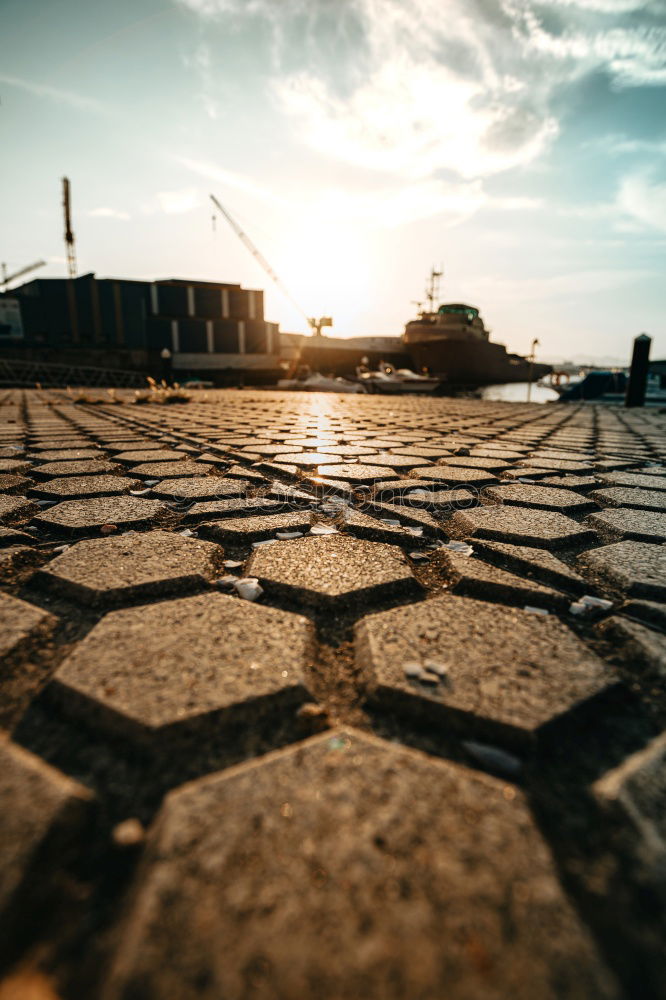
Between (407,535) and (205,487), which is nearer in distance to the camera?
(407,535)

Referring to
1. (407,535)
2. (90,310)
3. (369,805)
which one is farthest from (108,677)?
(90,310)

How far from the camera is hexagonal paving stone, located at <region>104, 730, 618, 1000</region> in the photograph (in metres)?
0.37

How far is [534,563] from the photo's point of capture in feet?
4.17

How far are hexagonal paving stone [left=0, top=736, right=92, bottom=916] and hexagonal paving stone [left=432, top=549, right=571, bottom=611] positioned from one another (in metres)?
0.89

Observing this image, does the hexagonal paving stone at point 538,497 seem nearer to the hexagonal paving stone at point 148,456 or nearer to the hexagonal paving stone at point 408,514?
the hexagonal paving stone at point 408,514

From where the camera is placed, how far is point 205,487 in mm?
2100

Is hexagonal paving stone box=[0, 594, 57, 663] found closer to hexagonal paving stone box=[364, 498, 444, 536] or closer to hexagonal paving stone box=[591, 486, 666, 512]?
hexagonal paving stone box=[364, 498, 444, 536]

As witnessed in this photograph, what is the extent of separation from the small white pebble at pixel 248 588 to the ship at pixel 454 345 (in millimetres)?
32303

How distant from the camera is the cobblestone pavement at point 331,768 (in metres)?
0.39

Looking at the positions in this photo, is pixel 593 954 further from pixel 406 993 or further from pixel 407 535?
pixel 407 535

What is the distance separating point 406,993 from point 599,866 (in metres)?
0.25

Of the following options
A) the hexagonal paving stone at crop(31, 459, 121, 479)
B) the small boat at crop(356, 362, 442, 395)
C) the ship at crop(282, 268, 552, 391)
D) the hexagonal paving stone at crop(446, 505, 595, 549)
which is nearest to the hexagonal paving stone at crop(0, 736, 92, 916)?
the hexagonal paving stone at crop(446, 505, 595, 549)

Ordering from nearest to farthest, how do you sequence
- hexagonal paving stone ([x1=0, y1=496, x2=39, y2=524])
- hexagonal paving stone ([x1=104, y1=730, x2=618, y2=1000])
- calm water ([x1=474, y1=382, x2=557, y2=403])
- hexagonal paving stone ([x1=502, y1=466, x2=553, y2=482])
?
→ hexagonal paving stone ([x1=104, y1=730, x2=618, y2=1000]) < hexagonal paving stone ([x1=0, y1=496, x2=39, y2=524]) < hexagonal paving stone ([x1=502, y1=466, x2=553, y2=482]) < calm water ([x1=474, y1=382, x2=557, y2=403])

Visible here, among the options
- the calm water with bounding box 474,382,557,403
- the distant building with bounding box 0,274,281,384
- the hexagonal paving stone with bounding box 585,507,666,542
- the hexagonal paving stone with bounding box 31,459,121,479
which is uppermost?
the distant building with bounding box 0,274,281,384
